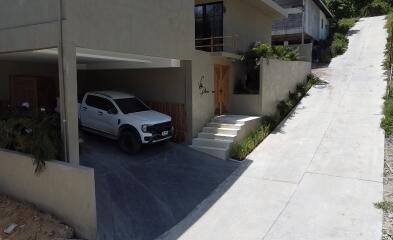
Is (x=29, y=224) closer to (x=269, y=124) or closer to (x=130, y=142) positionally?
(x=130, y=142)

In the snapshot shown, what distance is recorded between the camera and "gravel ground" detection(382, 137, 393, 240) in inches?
310

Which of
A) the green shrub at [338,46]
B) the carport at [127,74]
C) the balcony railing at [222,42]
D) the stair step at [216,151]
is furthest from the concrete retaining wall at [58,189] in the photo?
the green shrub at [338,46]

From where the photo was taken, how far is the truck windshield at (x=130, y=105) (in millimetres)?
12802

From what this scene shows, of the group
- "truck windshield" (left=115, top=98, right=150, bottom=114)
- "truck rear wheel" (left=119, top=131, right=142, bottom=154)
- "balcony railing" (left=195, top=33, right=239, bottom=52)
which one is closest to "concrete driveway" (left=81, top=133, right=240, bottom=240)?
"truck rear wheel" (left=119, top=131, right=142, bottom=154)

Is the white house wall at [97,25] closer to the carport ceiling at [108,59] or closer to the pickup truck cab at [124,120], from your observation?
the carport ceiling at [108,59]

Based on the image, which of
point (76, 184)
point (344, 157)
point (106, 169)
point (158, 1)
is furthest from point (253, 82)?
point (76, 184)

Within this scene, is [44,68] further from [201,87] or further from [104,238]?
[104,238]

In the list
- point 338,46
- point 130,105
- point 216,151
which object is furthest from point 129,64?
point 338,46

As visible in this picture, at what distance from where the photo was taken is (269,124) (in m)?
15.7

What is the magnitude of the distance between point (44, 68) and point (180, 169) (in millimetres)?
7773

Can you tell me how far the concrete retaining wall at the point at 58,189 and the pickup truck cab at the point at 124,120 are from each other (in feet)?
12.8

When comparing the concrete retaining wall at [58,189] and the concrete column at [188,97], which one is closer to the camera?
the concrete retaining wall at [58,189]

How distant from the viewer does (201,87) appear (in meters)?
14.3

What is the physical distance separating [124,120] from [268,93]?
7034 millimetres
